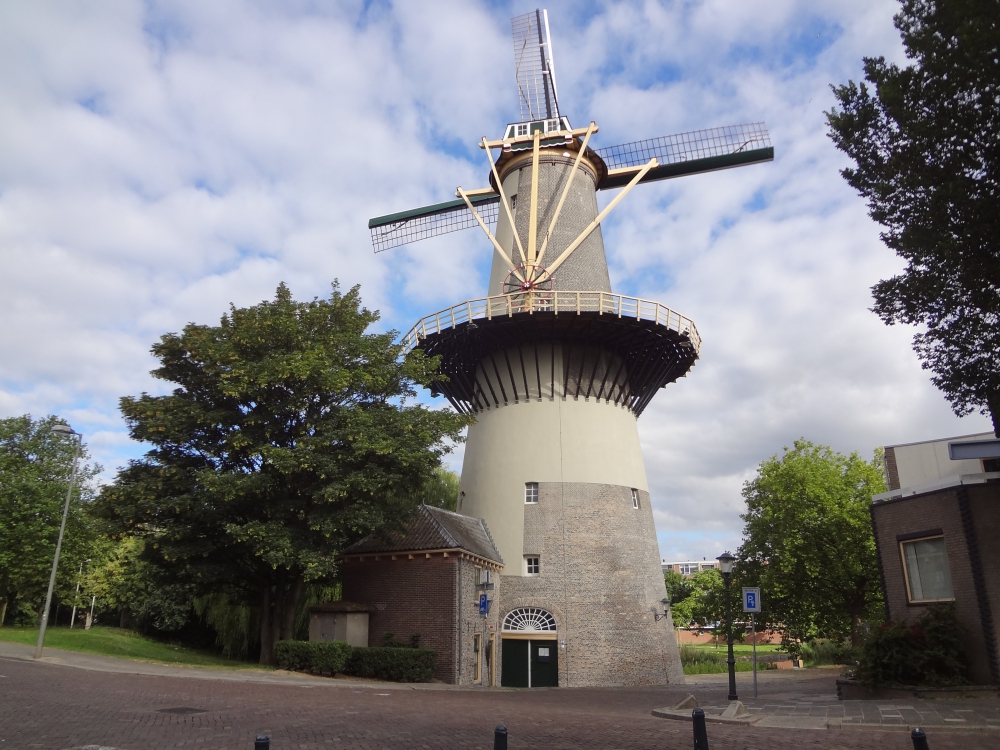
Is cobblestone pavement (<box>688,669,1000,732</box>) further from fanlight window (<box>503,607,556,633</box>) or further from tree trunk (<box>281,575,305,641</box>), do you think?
tree trunk (<box>281,575,305,641</box>)

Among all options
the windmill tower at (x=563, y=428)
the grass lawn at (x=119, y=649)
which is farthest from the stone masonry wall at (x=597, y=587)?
the grass lawn at (x=119, y=649)

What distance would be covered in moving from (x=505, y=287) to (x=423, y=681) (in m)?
14.4

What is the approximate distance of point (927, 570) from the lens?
1653cm

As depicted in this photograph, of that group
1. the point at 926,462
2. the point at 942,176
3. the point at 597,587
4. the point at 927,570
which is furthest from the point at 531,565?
the point at 942,176

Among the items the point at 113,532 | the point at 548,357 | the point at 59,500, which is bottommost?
the point at 113,532

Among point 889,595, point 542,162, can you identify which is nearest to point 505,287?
point 542,162

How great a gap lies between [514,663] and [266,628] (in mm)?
8299

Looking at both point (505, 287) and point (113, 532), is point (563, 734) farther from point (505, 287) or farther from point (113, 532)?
point (505, 287)

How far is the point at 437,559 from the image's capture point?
21.9 m

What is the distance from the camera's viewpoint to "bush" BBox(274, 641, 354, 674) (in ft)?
64.4

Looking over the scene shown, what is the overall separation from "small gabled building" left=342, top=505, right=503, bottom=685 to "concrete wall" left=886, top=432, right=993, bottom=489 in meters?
12.0

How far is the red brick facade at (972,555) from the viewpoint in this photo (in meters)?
14.5

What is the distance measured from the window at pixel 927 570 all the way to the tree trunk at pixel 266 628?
1708cm

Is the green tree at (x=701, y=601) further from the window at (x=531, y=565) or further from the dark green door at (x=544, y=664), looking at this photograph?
the dark green door at (x=544, y=664)
